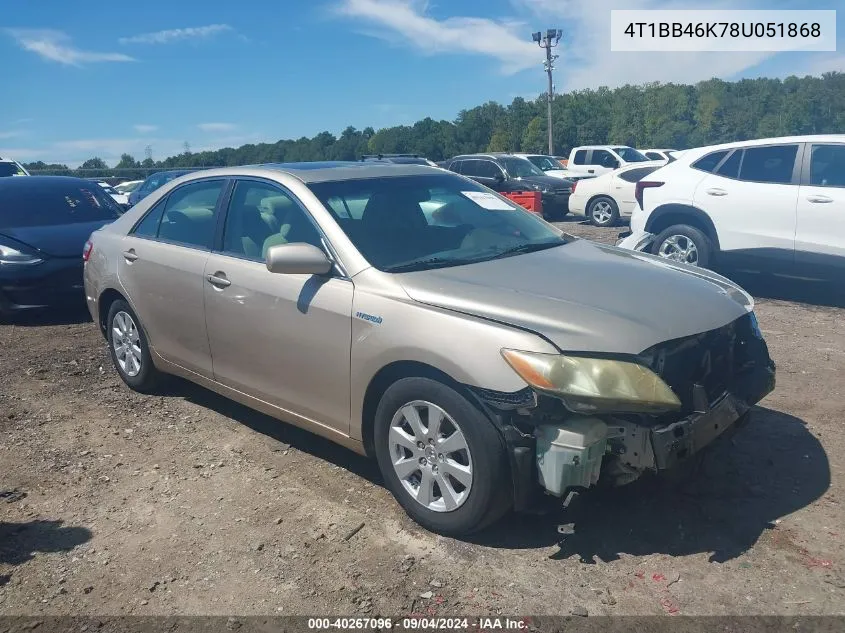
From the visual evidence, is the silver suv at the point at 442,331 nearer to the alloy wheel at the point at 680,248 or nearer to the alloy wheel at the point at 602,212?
the alloy wheel at the point at 680,248

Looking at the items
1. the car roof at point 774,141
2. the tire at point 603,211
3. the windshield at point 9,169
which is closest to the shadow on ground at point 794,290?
the car roof at point 774,141

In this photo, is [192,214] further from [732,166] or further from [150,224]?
[732,166]

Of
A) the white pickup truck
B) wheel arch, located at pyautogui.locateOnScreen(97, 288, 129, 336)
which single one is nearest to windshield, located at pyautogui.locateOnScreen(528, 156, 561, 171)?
the white pickup truck

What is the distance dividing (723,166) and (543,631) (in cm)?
682

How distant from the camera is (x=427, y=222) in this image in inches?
166

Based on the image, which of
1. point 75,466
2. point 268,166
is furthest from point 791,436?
point 75,466

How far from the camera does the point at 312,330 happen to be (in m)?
3.79

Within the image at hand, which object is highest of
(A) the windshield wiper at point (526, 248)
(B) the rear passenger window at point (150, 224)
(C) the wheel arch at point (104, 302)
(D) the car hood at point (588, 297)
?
(B) the rear passenger window at point (150, 224)

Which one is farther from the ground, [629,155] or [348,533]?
[629,155]

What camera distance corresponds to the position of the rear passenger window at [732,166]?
8148 mm

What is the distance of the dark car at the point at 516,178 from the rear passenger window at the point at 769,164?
9538mm

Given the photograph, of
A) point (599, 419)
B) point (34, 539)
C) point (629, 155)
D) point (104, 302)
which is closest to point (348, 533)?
point (599, 419)

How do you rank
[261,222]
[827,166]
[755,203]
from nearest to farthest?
[261,222] → [827,166] → [755,203]

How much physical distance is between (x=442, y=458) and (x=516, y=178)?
16.2m
